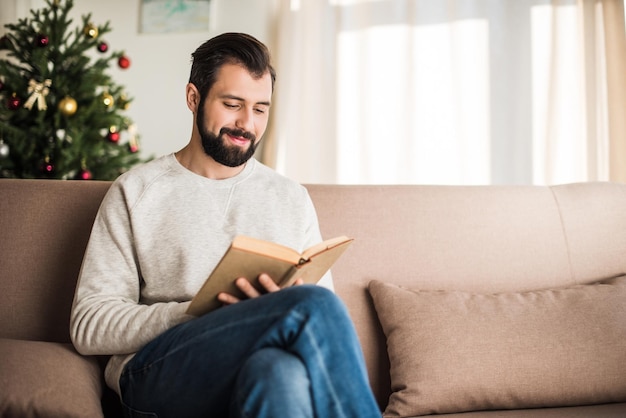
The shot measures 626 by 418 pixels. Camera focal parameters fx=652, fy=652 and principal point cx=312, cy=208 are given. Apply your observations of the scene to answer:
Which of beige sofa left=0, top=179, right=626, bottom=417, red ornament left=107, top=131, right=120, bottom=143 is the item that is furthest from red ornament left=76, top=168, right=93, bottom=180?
beige sofa left=0, top=179, right=626, bottom=417

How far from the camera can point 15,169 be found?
127 inches

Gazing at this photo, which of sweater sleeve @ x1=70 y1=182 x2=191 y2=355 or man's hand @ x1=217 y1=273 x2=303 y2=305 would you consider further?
sweater sleeve @ x1=70 y1=182 x2=191 y2=355

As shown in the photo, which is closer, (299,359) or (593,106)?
(299,359)

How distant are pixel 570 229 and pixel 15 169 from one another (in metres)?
2.59

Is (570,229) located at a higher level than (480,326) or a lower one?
higher

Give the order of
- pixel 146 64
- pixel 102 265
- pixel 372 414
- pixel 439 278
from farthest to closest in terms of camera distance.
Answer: pixel 146 64, pixel 439 278, pixel 102 265, pixel 372 414

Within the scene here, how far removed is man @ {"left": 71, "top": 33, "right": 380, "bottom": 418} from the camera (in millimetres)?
1083

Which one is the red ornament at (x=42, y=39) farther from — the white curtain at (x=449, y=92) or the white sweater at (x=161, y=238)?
the white sweater at (x=161, y=238)

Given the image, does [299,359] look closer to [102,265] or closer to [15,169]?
[102,265]

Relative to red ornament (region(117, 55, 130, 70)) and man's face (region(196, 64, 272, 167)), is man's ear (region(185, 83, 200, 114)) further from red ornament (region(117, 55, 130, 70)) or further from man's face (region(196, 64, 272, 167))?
red ornament (region(117, 55, 130, 70))

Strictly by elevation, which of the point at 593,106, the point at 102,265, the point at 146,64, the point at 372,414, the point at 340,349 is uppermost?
the point at 146,64

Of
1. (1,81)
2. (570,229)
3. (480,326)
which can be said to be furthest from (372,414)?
(1,81)

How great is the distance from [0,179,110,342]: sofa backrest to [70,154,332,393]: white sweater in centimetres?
20

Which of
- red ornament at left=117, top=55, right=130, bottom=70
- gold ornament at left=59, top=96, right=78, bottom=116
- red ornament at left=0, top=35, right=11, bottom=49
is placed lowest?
gold ornament at left=59, top=96, right=78, bottom=116
